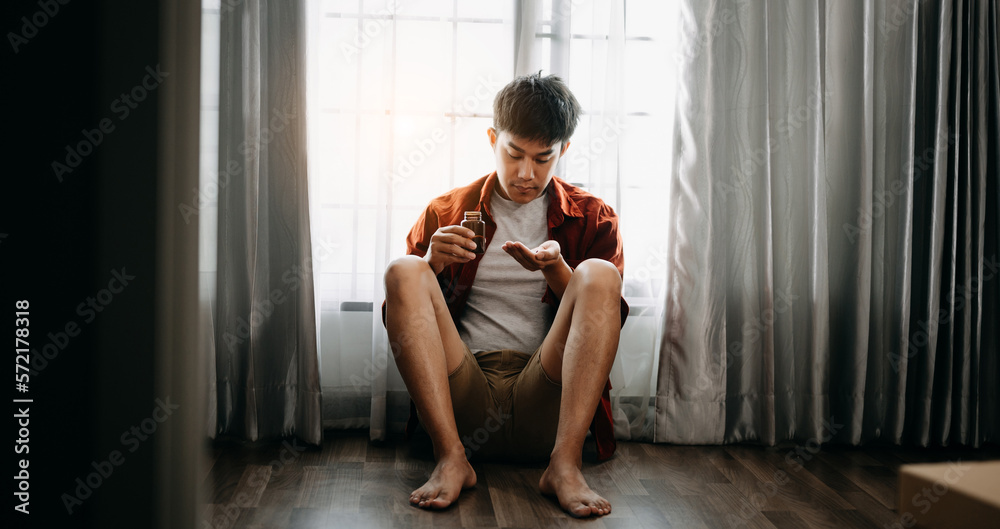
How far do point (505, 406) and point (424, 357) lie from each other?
290mm

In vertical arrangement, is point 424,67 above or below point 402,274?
above

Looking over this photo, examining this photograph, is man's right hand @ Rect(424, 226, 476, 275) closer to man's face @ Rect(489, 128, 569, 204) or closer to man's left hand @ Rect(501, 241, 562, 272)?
man's left hand @ Rect(501, 241, 562, 272)

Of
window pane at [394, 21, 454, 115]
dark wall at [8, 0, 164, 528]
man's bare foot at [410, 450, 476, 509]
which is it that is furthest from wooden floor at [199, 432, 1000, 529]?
dark wall at [8, 0, 164, 528]

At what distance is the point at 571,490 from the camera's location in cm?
164

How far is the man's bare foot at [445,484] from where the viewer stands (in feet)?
5.35

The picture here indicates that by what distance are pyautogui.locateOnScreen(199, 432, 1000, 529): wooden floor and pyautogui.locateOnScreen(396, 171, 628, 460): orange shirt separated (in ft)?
0.55

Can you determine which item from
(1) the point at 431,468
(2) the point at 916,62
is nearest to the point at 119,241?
(1) the point at 431,468

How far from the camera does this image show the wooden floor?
160 cm

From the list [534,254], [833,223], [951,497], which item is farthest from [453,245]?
[833,223]

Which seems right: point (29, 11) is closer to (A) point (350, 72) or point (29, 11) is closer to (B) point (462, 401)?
(B) point (462, 401)

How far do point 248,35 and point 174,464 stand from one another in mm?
2024

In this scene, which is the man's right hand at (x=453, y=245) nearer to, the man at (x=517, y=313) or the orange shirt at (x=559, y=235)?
Answer: the man at (x=517, y=313)

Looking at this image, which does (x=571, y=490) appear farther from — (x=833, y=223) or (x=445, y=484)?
(x=833, y=223)

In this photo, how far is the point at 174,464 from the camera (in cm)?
35
